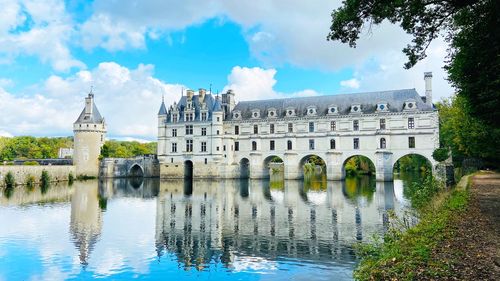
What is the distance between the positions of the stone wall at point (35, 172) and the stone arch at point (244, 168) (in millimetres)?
22155

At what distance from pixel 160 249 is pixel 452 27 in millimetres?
11167

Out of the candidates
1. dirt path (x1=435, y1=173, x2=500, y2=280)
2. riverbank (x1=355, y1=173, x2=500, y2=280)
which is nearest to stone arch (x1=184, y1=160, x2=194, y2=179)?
dirt path (x1=435, y1=173, x2=500, y2=280)

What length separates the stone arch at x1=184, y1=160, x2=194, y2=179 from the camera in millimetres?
53875

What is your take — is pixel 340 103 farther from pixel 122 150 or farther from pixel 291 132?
pixel 122 150

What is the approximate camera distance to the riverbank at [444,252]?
260 inches

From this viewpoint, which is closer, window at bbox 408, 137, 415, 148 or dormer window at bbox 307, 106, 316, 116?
window at bbox 408, 137, 415, 148

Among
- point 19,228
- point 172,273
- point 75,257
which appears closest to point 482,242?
point 172,273

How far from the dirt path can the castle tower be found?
49.8 metres

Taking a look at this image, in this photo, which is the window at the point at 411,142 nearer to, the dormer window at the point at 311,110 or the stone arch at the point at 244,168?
the dormer window at the point at 311,110

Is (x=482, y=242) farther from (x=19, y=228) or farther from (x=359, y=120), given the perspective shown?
(x=359, y=120)

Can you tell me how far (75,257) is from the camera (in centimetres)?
1158

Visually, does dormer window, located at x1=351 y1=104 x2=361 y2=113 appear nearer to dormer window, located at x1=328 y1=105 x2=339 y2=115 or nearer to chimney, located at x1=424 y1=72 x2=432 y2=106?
dormer window, located at x1=328 y1=105 x2=339 y2=115

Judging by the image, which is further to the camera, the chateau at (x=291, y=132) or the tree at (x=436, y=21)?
the chateau at (x=291, y=132)

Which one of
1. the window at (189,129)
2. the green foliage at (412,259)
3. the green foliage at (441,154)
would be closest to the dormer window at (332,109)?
the green foliage at (441,154)
